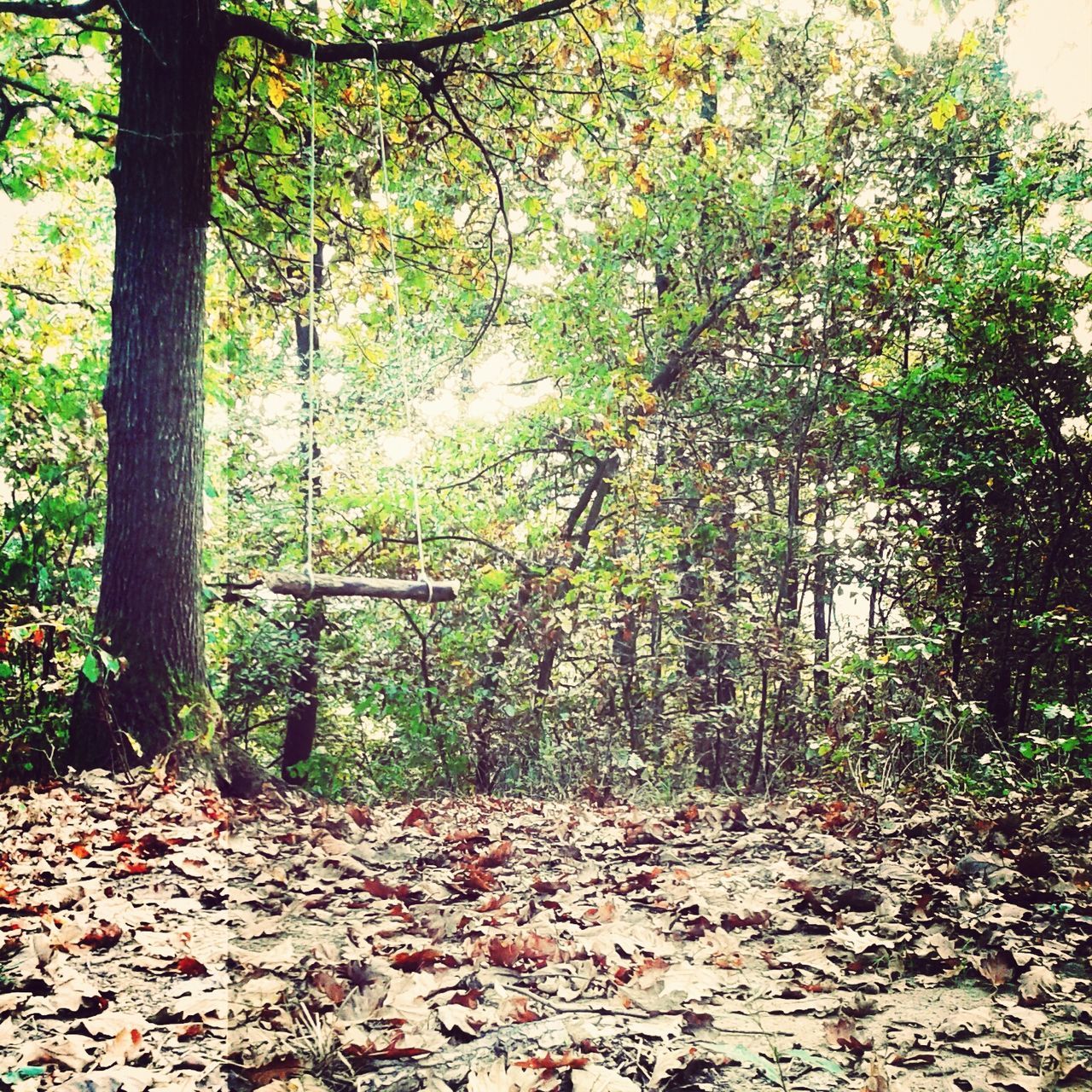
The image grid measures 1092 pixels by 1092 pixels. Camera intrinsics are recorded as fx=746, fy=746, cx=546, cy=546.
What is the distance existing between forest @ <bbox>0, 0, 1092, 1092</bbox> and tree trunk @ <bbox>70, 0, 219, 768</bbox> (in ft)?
0.09

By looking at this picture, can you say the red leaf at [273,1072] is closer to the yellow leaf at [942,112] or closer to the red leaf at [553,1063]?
the red leaf at [553,1063]

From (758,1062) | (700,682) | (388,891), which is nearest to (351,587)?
(388,891)

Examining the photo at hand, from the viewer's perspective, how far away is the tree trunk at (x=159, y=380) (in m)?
4.75

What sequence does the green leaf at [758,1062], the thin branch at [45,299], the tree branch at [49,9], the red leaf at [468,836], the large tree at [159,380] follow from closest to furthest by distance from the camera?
the green leaf at [758,1062]
the red leaf at [468,836]
the large tree at [159,380]
the tree branch at [49,9]
the thin branch at [45,299]

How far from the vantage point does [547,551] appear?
9086 mm

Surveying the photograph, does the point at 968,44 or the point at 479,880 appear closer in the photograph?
the point at 479,880

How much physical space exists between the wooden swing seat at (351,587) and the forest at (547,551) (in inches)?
1.0

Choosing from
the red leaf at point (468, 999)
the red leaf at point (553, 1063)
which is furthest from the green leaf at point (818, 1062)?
the red leaf at point (468, 999)

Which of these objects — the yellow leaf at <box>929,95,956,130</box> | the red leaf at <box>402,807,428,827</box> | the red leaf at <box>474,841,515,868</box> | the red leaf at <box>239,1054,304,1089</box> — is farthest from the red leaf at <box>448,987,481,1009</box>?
the yellow leaf at <box>929,95,956,130</box>

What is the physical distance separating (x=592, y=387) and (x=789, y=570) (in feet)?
9.76

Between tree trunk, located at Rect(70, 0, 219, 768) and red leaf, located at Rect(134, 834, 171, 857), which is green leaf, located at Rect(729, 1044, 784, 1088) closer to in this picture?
red leaf, located at Rect(134, 834, 171, 857)

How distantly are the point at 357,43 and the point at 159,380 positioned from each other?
2782 mm

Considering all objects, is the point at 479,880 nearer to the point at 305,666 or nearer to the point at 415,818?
the point at 415,818

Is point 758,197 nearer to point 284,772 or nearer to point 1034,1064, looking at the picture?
point 1034,1064
